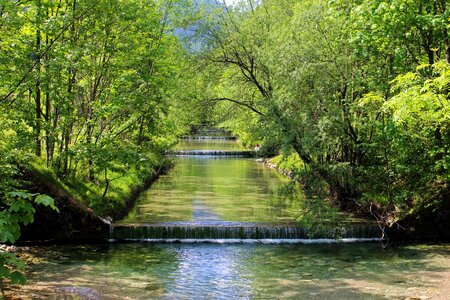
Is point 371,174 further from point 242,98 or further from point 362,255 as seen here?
point 242,98

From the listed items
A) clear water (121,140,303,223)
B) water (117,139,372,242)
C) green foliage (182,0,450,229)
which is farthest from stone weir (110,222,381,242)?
clear water (121,140,303,223)

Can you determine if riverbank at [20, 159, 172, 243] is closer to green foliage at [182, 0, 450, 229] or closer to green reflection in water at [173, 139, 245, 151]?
green foliage at [182, 0, 450, 229]

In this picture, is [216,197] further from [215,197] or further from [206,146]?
[206,146]

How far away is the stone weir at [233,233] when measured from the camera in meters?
16.1

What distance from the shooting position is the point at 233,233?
53.1 ft

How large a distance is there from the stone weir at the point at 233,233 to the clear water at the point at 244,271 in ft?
1.90

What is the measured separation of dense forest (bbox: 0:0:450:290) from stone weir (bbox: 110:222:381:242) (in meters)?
1.13

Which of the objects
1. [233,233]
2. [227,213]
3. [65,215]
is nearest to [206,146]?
[227,213]

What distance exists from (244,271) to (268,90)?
33.1 ft

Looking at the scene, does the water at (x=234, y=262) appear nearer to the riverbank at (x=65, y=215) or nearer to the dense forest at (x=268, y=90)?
the riverbank at (x=65, y=215)

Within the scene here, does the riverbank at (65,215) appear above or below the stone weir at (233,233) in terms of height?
above

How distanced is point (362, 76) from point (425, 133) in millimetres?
3374

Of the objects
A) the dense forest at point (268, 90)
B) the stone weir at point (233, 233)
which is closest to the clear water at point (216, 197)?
the stone weir at point (233, 233)

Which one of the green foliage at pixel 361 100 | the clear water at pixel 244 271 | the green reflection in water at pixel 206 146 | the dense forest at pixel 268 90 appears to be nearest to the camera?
the clear water at pixel 244 271
